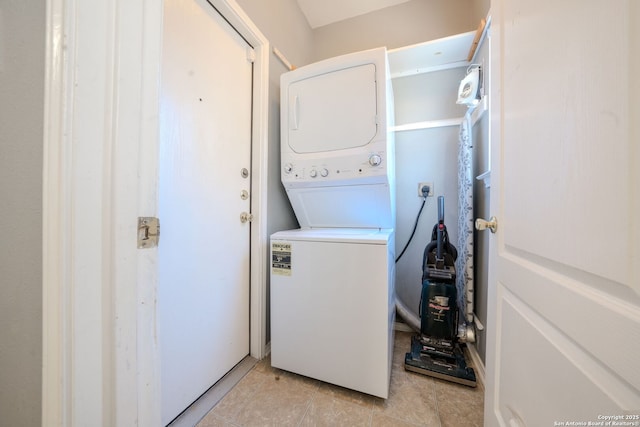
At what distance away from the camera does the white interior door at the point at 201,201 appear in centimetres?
99

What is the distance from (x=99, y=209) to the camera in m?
0.40

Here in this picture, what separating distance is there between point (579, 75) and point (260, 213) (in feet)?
4.68

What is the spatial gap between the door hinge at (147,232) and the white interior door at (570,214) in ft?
2.92

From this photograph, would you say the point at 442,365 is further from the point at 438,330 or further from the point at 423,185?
the point at 423,185

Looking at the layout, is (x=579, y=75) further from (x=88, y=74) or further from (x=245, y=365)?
(x=245, y=365)

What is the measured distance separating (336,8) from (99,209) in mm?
2549

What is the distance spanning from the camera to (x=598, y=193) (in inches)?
15.5

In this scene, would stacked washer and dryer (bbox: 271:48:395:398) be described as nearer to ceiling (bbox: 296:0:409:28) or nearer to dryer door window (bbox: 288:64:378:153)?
dryer door window (bbox: 288:64:378:153)

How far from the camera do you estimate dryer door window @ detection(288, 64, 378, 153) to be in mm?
1296

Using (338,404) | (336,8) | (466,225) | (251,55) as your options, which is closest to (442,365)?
(338,404)

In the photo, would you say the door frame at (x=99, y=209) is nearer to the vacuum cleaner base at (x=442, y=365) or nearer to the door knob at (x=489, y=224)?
the door knob at (x=489, y=224)

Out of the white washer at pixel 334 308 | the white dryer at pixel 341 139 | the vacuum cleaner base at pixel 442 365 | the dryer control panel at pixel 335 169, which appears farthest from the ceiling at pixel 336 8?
the vacuum cleaner base at pixel 442 365

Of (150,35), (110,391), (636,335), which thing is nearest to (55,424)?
(110,391)

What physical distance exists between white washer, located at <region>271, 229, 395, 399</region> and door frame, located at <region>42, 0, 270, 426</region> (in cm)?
84
